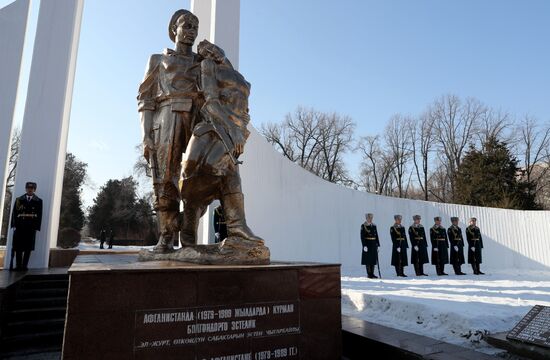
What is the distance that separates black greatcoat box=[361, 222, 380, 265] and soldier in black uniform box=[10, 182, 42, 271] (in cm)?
743

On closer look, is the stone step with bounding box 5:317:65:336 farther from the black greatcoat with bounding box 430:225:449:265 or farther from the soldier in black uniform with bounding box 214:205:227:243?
the black greatcoat with bounding box 430:225:449:265

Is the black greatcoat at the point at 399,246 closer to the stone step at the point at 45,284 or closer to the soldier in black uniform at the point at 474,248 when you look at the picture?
the soldier in black uniform at the point at 474,248

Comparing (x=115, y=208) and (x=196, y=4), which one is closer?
(x=196, y=4)

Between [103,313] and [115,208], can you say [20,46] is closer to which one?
[103,313]

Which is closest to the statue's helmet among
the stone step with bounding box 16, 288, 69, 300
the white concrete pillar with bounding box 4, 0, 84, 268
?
the stone step with bounding box 16, 288, 69, 300

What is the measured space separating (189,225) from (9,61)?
22.9 ft

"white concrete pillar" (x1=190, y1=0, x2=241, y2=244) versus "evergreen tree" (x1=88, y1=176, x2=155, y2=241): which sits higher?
"white concrete pillar" (x1=190, y1=0, x2=241, y2=244)

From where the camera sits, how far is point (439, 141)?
3158 centimetres

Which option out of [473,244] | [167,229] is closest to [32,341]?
[167,229]

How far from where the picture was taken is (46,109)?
795cm

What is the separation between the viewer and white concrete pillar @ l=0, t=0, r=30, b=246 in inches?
313

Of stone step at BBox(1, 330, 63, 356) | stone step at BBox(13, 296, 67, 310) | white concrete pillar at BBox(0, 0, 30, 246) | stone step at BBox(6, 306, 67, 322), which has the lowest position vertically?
stone step at BBox(1, 330, 63, 356)

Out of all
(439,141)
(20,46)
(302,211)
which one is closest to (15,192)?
(20,46)

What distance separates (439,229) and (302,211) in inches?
166
